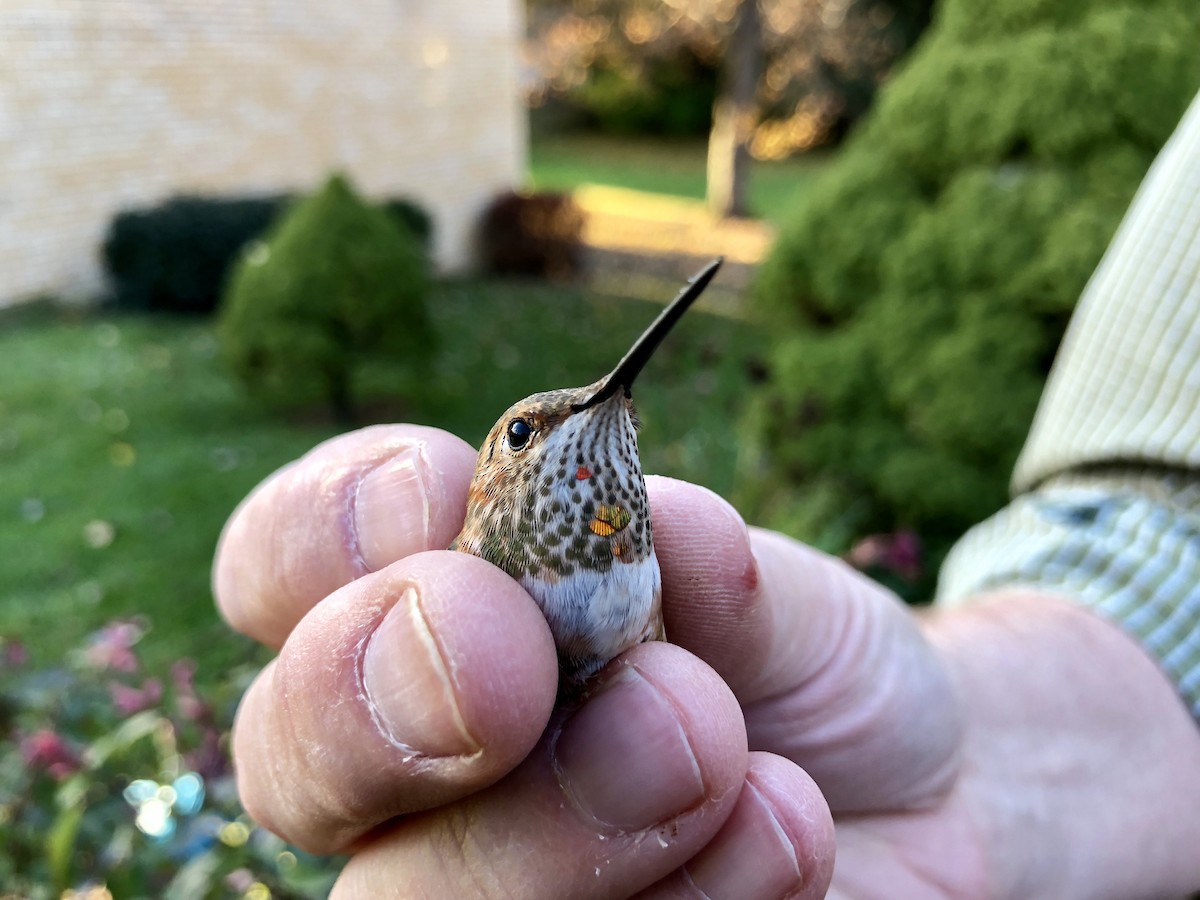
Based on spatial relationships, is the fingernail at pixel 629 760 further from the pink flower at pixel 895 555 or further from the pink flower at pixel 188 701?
the pink flower at pixel 895 555

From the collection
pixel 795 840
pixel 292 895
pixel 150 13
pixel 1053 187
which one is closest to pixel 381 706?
pixel 795 840

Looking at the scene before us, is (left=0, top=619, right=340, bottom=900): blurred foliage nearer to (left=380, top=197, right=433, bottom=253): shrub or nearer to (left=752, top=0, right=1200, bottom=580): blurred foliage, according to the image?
(left=752, top=0, right=1200, bottom=580): blurred foliage

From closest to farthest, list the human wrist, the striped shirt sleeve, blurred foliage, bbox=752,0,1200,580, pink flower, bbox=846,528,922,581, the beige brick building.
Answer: the human wrist < the striped shirt sleeve < pink flower, bbox=846,528,922,581 < blurred foliage, bbox=752,0,1200,580 < the beige brick building

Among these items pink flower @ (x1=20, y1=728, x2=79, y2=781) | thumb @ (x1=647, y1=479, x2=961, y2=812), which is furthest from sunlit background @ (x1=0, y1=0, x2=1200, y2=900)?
thumb @ (x1=647, y1=479, x2=961, y2=812)

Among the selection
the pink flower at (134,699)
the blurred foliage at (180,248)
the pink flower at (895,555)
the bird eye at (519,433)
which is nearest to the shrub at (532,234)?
the blurred foliage at (180,248)

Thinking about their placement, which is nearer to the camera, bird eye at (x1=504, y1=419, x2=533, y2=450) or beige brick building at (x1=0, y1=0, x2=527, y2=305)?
bird eye at (x1=504, y1=419, x2=533, y2=450)

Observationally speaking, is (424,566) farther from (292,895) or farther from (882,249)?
(882,249)
